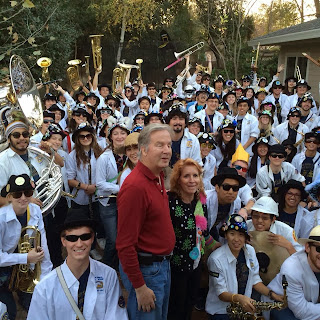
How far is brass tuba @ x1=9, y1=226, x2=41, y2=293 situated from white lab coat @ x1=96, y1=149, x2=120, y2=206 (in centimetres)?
140

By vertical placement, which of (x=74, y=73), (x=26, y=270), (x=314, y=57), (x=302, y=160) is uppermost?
(x=314, y=57)

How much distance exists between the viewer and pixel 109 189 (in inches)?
188

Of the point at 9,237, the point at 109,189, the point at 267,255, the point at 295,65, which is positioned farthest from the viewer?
the point at 295,65

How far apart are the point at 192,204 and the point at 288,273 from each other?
1.11 metres

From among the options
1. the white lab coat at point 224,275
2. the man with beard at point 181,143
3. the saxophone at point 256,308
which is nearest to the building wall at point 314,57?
the man with beard at point 181,143

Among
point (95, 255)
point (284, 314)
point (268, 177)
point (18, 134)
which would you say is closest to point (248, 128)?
point (268, 177)

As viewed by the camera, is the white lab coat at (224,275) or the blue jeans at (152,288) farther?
the white lab coat at (224,275)

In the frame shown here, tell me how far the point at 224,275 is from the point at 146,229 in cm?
135

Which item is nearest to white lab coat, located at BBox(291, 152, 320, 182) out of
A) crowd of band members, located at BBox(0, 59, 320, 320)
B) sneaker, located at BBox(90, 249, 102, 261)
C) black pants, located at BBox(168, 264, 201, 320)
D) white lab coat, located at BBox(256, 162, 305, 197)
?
crowd of band members, located at BBox(0, 59, 320, 320)

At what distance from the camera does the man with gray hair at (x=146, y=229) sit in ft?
8.68

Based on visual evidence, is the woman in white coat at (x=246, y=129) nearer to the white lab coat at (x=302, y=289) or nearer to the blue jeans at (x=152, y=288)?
the white lab coat at (x=302, y=289)

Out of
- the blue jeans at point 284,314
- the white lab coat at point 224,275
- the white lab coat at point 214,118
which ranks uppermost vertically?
the white lab coat at point 214,118

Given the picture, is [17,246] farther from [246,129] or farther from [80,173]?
[246,129]

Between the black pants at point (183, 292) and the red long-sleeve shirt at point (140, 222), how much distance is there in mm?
774
